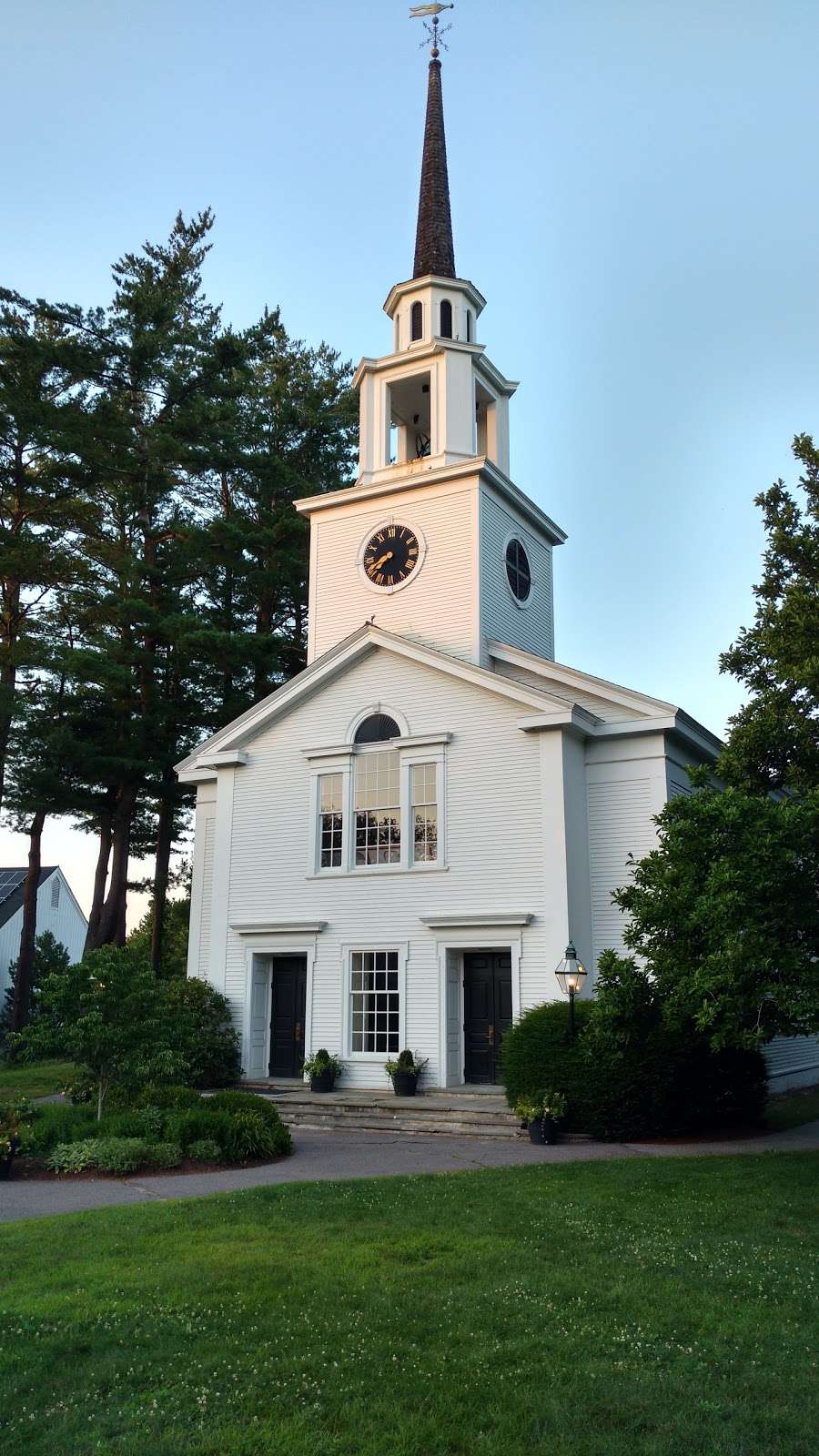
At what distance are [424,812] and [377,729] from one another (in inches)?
81.1

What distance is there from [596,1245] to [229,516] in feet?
88.8

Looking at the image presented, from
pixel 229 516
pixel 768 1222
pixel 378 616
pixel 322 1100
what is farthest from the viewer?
pixel 229 516

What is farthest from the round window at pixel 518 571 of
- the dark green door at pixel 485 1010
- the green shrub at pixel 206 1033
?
the green shrub at pixel 206 1033

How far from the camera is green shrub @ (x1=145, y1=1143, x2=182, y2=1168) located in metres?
12.5

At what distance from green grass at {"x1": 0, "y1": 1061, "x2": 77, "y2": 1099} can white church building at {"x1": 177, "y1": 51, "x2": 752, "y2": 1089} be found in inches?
153

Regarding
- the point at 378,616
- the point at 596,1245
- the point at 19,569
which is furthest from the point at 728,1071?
the point at 19,569

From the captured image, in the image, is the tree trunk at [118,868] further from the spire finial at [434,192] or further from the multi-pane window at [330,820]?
the spire finial at [434,192]

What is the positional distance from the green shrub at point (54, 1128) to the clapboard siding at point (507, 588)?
37.4ft

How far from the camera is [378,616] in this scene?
73.5 feet

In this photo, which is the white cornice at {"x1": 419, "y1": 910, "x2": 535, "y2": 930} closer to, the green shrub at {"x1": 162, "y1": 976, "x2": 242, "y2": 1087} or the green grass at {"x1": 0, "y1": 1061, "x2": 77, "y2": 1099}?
the green shrub at {"x1": 162, "y1": 976, "x2": 242, "y2": 1087}

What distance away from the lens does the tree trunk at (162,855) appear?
2948 centimetres

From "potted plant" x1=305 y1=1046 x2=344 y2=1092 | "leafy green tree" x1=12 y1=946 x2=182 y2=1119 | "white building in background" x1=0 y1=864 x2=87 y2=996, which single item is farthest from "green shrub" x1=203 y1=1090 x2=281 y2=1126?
"white building in background" x1=0 y1=864 x2=87 y2=996

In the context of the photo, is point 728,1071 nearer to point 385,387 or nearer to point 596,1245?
point 596,1245

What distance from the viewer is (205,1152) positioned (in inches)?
506
